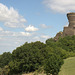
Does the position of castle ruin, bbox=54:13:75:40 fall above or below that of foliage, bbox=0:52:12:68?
above

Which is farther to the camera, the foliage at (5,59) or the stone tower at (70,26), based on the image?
the stone tower at (70,26)

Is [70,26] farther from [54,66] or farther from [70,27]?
[54,66]

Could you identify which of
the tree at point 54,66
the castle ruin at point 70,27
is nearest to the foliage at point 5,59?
the castle ruin at point 70,27

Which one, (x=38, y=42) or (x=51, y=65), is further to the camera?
(x=38, y=42)

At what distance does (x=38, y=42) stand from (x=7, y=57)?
17056 mm

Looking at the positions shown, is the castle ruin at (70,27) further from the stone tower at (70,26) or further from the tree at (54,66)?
the tree at (54,66)

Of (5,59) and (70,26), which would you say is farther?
(70,26)

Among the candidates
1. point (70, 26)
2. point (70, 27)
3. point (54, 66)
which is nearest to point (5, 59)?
point (70, 27)

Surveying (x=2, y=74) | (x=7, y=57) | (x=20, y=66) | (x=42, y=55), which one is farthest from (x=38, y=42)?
(x=7, y=57)

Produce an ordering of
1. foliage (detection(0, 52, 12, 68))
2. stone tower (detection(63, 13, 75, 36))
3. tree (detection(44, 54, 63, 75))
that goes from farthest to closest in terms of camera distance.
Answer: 1. stone tower (detection(63, 13, 75, 36))
2. foliage (detection(0, 52, 12, 68))
3. tree (detection(44, 54, 63, 75))

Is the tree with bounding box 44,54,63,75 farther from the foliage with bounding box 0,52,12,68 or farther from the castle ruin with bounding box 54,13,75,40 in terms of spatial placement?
the castle ruin with bounding box 54,13,75,40

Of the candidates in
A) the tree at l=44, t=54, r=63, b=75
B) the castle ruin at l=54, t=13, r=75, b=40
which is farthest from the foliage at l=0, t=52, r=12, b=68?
the tree at l=44, t=54, r=63, b=75

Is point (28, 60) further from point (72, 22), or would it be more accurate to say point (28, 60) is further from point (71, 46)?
point (72, 22)

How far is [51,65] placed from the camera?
97.6 ft
